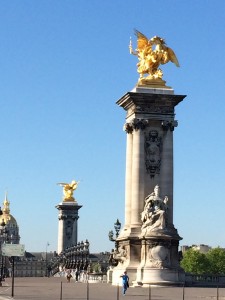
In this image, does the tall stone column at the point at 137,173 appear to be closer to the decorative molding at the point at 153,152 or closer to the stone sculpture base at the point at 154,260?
the decorative molding at the point at 153,152

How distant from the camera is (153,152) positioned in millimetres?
62031

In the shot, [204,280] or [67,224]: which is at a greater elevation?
[67,224]

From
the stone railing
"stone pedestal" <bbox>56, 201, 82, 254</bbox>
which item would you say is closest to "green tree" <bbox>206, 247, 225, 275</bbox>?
"stone pedestal" <bbox>56, 201, 82, 254</bbox>

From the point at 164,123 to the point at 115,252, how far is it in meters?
10.7

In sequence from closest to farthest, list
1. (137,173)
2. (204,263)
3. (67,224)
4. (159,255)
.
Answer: (159,255), (137,173), (67,224), (204,263)

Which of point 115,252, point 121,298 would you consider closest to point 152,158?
point 115,252

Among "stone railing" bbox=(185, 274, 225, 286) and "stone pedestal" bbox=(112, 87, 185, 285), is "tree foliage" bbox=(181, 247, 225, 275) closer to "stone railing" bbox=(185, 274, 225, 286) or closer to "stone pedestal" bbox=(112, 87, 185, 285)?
"stone railing" bbox=(185, 274, 225, 286)

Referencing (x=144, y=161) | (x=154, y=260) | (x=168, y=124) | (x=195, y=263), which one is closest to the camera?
(x=154, y=260)

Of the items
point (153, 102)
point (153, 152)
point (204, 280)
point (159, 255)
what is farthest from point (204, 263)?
point (159, 255)

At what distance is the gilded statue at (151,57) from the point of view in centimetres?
6412

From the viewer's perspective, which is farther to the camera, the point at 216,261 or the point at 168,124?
the point at 216,261

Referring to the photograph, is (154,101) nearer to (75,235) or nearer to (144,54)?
(144,54)

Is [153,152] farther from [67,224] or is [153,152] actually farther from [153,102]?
Answer: [67,224]

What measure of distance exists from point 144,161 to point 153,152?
100 centimetres
